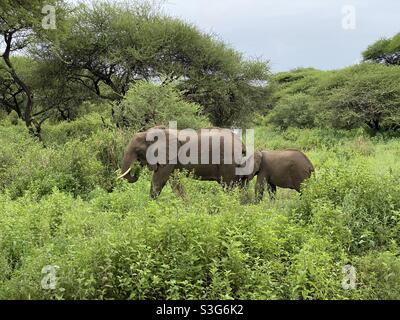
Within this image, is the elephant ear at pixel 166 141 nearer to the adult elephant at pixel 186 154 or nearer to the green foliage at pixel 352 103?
the adult elephant at pixel 186 154

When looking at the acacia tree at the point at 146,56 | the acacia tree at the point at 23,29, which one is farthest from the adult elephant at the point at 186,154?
the acacia tree at the point at 146,56

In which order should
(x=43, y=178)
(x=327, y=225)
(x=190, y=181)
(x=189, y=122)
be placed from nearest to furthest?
(x=327, y=225) → (x=190, y=181) → (x=43, y=178) → (x=189, y=122)

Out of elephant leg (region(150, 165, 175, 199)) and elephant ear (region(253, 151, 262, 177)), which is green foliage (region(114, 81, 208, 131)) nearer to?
elephant ear (region(253, 151, 262, 177))

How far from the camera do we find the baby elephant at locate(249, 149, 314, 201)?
9.02 meters

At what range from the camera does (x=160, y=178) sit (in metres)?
8.28

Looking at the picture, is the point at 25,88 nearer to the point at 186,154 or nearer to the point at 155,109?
the point at 155,109

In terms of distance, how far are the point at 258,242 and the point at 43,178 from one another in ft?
Result: 18.7

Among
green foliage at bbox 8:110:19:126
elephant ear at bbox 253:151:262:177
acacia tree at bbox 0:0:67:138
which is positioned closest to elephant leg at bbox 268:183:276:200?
elephant ear at bbox 253:151:262:177

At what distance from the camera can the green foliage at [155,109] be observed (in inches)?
556

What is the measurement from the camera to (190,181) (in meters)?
8.78

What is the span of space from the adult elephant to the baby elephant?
509mm
